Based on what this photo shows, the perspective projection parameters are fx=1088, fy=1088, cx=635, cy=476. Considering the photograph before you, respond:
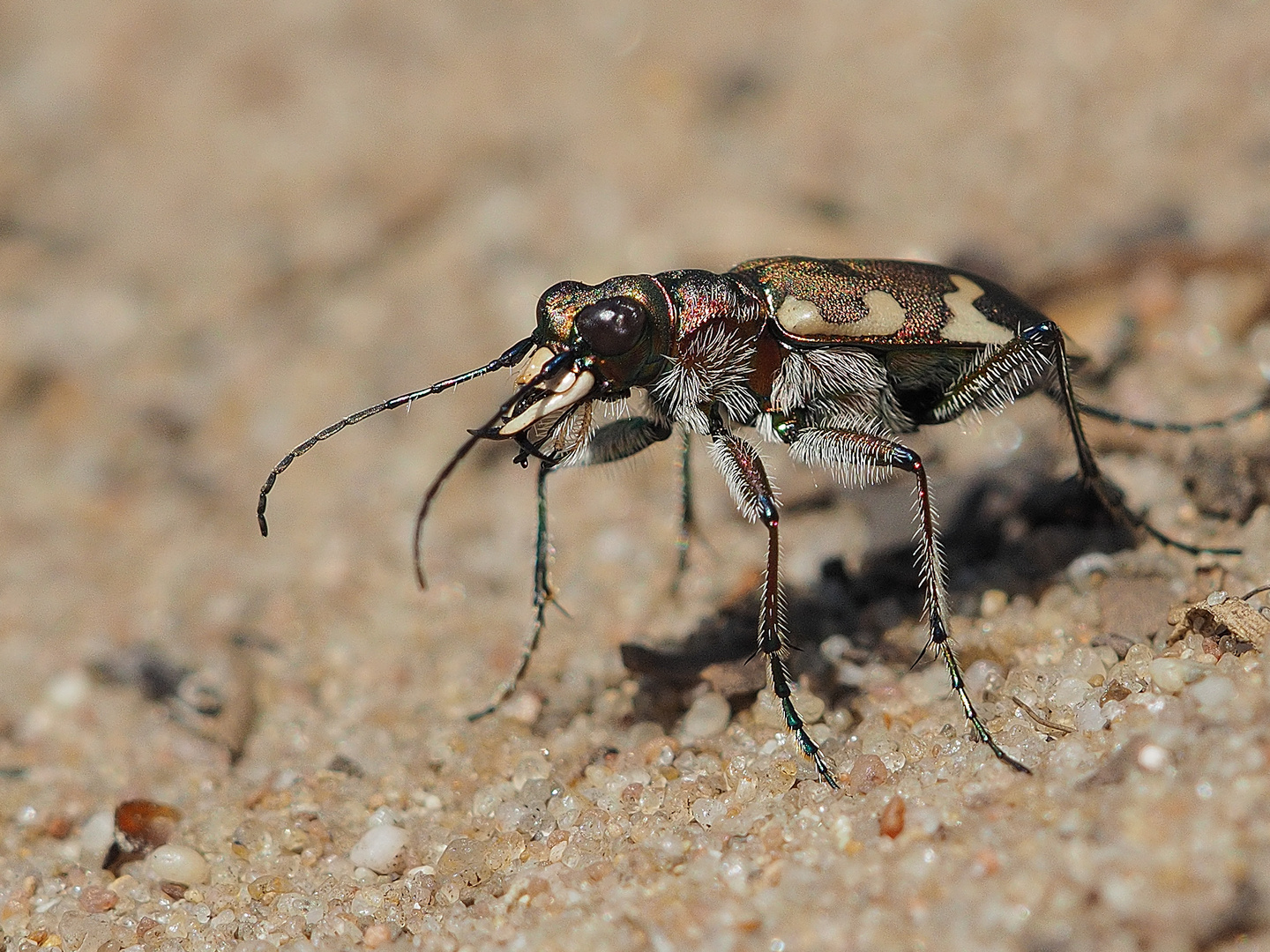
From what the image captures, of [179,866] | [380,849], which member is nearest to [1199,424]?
[380,849]

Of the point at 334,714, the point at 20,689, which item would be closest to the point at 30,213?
the point at 20,689

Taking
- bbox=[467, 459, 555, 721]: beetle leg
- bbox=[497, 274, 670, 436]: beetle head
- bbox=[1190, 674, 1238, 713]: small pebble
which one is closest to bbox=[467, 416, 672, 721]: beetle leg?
bbox=[467, 459, 555, 721]: beetle leg

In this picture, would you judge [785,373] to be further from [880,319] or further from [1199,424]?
[1199,424]

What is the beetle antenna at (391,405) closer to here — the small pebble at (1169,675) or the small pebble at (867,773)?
the small pebble at (867,773)

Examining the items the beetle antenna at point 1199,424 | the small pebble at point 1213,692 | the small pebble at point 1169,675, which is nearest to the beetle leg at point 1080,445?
the beetle antenna at point 1199,424

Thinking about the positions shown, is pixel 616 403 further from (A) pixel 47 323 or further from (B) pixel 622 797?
(A) pixel 47 323
